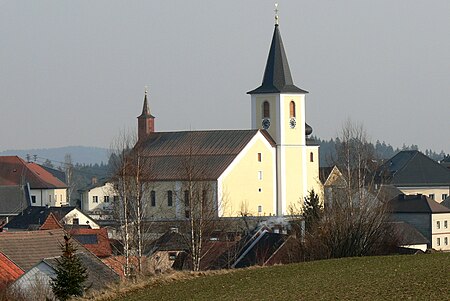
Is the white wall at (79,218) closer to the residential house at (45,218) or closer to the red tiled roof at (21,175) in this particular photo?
the residential house at (45,218)

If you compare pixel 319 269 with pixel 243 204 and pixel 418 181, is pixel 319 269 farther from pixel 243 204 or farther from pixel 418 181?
pixel 418 181

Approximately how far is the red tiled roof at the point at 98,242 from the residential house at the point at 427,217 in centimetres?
2444

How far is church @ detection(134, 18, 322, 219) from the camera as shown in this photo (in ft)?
257

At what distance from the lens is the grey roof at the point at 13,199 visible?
90.7 metres

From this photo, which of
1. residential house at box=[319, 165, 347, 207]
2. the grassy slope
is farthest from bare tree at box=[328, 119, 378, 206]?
the grassy slope

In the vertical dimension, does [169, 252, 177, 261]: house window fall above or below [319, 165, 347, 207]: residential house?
below

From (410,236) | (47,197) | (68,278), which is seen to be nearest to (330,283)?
(68,278)

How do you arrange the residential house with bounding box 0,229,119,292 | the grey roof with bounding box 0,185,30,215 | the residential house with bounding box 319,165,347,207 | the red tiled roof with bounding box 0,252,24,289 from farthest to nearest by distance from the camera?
the grey roof with bounding box 0,185,30,215 < the residential house with bounding box 319,165,347,207 < the red tiled roof with bounding box 0,252,24,289 < the residential house with bounding box 0,229,119,292

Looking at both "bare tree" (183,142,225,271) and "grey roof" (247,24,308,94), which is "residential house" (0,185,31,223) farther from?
"bare tree" (183,142,225,271)

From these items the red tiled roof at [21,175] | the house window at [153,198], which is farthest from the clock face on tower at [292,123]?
the red tiled roof at [21,175]

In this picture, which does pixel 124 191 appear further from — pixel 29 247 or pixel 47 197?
pixel 47 197

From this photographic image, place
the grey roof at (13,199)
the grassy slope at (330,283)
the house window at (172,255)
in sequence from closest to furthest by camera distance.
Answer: the grassy slope at (330,283)
the house window at (172,255)
the grey roof at (13,199)

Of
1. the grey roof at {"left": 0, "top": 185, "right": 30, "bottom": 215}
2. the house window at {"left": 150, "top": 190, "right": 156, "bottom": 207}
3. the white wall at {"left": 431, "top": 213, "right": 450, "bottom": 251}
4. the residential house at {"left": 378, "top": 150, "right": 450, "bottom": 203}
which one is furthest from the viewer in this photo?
the residential house at {"left": 378, "top": 150, "right": 450, "bottom": 203}

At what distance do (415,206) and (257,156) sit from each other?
9668 mm
